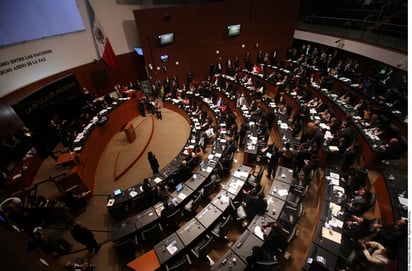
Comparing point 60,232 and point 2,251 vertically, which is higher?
point 2,251

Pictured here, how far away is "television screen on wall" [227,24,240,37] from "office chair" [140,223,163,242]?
1569cm

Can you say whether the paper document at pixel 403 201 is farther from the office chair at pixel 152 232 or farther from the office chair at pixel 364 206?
the office chair at pixel 152 232

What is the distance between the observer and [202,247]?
4875 mm

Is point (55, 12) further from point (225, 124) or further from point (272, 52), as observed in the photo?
point (272, 52)

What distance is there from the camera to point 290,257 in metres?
5.40

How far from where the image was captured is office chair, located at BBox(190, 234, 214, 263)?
4898 millimetres

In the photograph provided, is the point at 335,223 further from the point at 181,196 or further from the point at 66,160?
the point at 66,160

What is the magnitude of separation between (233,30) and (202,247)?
16.4 metres

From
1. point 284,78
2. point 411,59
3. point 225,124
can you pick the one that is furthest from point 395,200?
point 284,78

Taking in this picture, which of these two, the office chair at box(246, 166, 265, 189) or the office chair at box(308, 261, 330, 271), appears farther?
the office chair at box(246, 166, 265, 189)

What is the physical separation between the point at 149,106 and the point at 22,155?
7446 mm

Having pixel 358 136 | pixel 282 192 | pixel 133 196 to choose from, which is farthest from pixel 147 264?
pixel 358 136

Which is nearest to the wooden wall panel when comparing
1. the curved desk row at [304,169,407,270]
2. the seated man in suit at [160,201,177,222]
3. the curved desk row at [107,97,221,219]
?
the curved desk row at [107,97,221,219]

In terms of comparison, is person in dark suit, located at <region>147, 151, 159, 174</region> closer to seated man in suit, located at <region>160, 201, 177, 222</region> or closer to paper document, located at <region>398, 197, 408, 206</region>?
seated man in suit, located at <region>160, 201, 177, 222</region>
